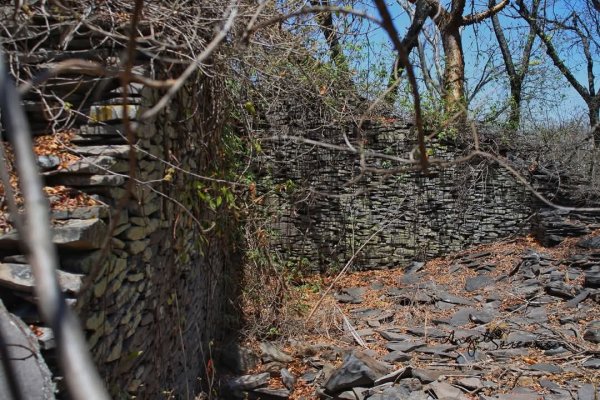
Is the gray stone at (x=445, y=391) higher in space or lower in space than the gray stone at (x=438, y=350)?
lower

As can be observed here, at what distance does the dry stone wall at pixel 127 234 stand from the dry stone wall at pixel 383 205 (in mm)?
4233

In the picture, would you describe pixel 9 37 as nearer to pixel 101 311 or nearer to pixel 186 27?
pixel 186 27

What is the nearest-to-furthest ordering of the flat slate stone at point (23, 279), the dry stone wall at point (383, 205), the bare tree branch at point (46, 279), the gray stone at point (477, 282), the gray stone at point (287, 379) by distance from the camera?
the bare tree branch at point (46, 279) < the flat slate stone at point (23, 279) < the gray stone at point (287, 379) < the gray stone at point (477, 282) < the dry stone wall at point (383, 205)

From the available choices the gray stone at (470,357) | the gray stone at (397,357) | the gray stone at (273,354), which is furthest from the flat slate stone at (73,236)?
the gray stone at (470,357)

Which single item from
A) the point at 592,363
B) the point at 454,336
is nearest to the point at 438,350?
the point at 454,336

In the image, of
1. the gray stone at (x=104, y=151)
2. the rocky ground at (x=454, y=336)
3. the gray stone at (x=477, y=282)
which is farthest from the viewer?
the gray stone at (x=477, y=282)

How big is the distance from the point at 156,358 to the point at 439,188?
6589 mm

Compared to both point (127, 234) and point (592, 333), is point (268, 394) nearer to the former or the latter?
point (127, 234)

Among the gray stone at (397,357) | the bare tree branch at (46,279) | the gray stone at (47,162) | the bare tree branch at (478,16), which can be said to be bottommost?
the gray stone at (397,357)

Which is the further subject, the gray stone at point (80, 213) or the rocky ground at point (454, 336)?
the rocky ground at point (454, 336)

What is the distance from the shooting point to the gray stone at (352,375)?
4711mm

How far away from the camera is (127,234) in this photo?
116 inches

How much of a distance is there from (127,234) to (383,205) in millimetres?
6581

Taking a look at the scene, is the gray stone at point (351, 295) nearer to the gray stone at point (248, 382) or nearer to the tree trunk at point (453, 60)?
the gray stone at point (248, 382)
